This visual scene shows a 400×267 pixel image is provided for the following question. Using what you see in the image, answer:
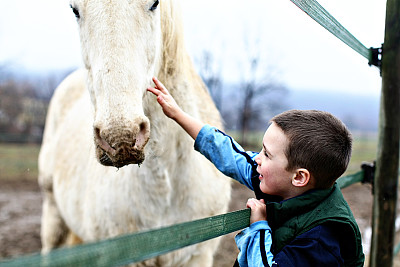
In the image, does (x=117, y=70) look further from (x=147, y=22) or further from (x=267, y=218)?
(x=267, y=218)

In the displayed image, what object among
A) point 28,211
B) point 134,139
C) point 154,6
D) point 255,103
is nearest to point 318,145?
point 134,139

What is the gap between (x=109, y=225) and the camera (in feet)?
6.64

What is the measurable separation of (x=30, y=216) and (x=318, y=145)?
246 inches

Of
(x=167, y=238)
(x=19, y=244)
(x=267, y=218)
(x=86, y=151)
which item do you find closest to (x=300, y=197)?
(x=267, y=218)

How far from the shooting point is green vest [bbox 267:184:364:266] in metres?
1.07

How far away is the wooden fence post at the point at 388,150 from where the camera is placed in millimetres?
1865

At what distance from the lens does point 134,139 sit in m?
1.11

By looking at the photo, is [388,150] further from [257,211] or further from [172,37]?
[172,37]

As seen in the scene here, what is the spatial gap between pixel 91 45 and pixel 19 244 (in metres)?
4.46

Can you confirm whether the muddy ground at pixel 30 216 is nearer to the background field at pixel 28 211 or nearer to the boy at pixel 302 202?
the background field at pixel 28 211

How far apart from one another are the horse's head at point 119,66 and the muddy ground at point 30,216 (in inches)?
96.7

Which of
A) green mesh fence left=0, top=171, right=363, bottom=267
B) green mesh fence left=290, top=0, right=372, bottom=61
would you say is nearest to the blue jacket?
green mesh fence left=0, top=171, right=363, bottom=267

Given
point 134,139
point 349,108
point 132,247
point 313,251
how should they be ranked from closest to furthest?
point 132,247 → point 313,251 → point 134,139 → point 349,108

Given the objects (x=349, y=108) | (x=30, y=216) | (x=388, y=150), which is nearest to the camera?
(x=388, y=150)
